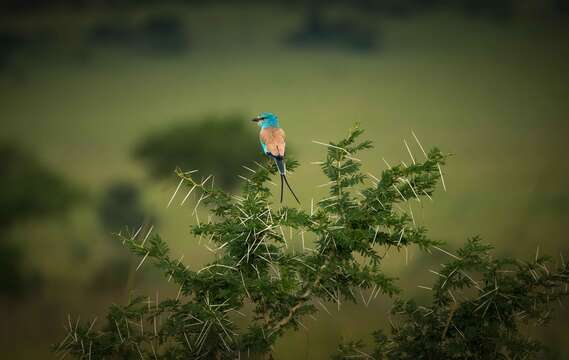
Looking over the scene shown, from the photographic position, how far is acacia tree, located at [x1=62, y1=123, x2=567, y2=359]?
11.7 feet

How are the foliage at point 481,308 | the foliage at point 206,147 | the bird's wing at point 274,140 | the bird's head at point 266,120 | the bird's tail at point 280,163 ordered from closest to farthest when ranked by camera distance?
the foliage at point 481,308 < the bird's tail at point 280,163 < the bird's wing at point 274,140 < the bird's head at point 266,120 < the foliage at point 206,147

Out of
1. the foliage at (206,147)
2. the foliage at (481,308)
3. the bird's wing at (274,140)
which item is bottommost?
the foliage at (206,147)

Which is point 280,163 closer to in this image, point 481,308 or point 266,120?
point 266,120

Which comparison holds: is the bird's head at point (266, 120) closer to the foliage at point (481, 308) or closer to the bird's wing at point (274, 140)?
the bird's wing at point (274, 140)

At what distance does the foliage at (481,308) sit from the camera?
3.50m

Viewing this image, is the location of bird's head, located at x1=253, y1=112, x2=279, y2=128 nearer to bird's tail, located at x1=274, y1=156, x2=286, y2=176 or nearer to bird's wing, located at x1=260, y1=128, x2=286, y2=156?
bird's wing, located at x1=260, y1=128, x2=286, y2=156

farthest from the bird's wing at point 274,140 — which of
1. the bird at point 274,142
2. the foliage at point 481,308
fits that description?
the foliage at point 481,308

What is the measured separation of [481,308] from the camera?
3.61m

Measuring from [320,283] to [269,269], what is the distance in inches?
12.6

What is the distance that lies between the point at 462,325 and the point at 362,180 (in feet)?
3.17

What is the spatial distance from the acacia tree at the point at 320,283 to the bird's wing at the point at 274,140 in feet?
1.87

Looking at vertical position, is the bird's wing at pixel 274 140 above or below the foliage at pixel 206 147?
above

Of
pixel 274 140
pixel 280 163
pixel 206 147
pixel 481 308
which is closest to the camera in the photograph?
pixel 481 308

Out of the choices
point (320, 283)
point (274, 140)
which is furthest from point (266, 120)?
point (320, 283)
